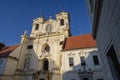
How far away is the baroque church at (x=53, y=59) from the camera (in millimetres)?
17141

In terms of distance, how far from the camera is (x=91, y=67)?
16.8 metres

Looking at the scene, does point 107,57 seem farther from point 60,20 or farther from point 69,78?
point 60,20

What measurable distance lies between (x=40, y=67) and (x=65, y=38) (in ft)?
27.4

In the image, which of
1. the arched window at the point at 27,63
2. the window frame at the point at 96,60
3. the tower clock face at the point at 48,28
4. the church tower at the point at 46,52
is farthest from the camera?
the tower clock face at the point at 48,28

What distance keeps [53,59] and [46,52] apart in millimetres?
2562

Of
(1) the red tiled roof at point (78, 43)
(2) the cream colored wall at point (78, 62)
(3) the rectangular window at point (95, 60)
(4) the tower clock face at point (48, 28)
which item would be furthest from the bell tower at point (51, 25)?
(3) the rectangular window at point (95, 60)

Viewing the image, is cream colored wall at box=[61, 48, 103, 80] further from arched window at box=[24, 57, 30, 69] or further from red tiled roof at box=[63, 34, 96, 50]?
arched window at box=[24, 57, 30, 69]

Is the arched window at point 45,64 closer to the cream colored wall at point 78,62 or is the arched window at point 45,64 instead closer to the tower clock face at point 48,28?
the cream colored wall at point 78,62

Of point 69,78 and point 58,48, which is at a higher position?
point 58,48

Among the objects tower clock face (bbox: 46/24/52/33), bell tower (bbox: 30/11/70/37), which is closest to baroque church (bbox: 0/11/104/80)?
bell tower (bbox: 30/11/70/37)

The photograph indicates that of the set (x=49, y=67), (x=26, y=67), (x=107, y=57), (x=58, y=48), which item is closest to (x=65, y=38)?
(x=58, y=48)

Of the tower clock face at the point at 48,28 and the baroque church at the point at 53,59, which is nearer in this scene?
the baroque church at the point at 53,59

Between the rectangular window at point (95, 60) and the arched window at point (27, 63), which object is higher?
the arched window at point (27, 63)

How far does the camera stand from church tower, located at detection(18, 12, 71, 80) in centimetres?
2003
